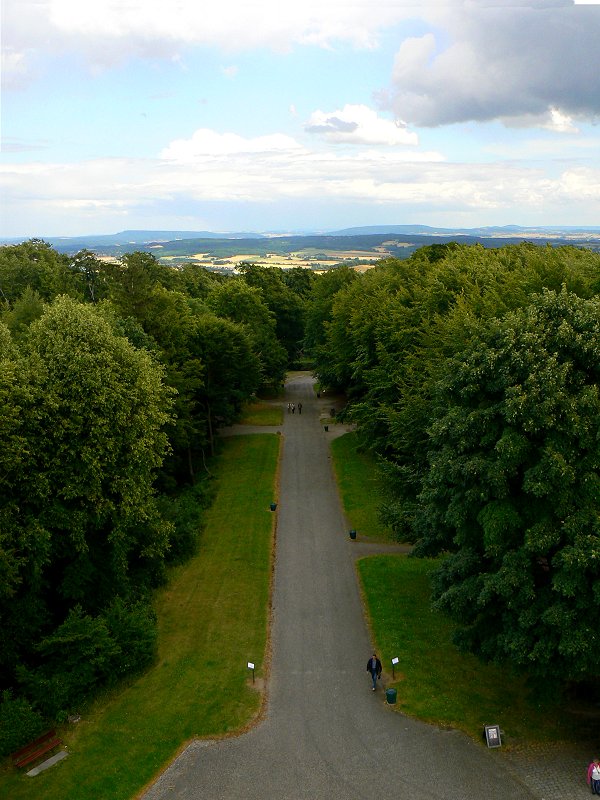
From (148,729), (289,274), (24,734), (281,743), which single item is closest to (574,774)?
(281,743)

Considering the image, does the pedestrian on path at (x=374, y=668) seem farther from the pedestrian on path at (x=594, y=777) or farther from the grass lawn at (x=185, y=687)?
the pedestrian on path at (x=594, y=777)

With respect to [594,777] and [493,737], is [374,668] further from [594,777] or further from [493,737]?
[594,777]

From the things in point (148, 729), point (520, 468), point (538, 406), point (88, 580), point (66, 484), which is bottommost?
point (148, 729)

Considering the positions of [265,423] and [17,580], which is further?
[265,423]

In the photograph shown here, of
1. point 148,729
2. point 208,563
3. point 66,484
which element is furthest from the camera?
point 208,563

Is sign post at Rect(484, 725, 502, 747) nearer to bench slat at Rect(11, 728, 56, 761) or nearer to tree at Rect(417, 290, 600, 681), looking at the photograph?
tree at Rect(417, 290, 600, 681)

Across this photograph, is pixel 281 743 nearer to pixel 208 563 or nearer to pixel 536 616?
pixel 536 616

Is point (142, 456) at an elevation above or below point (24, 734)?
above

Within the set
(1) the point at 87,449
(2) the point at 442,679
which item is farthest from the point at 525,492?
(1) the point at 87,449
